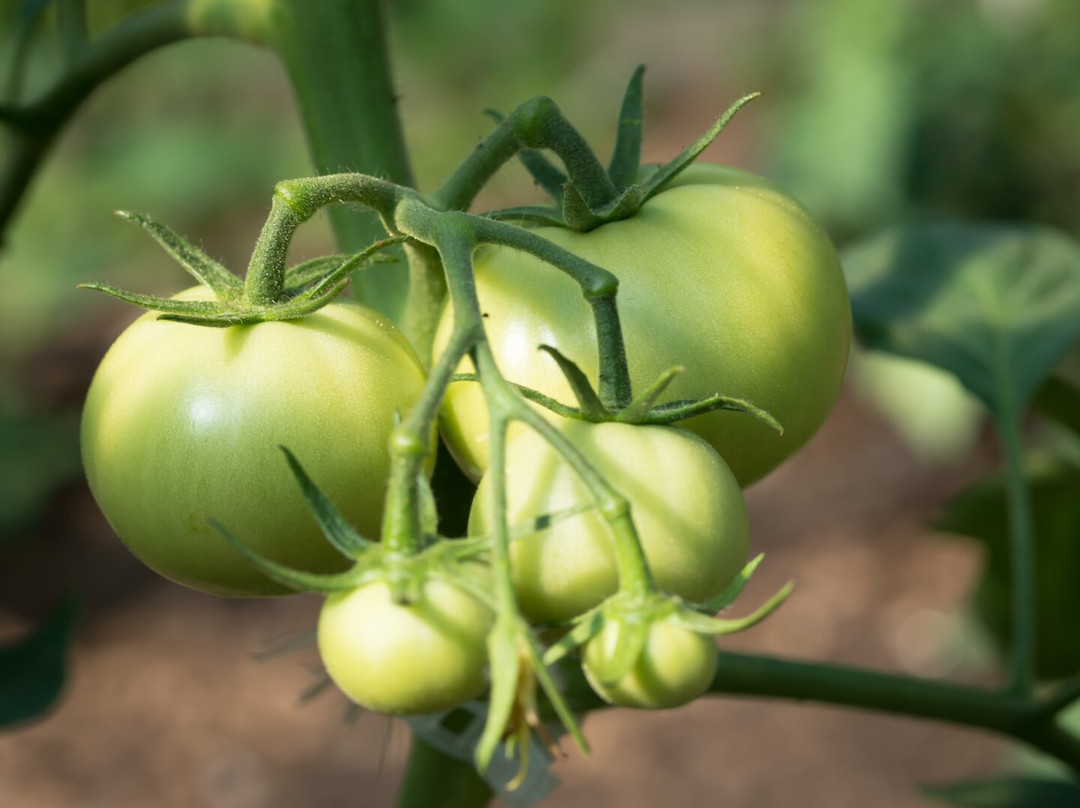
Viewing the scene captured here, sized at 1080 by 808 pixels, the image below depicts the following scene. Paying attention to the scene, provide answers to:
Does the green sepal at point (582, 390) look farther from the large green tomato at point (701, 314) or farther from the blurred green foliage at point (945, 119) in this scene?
the blurred green foliage at point (945, 119)

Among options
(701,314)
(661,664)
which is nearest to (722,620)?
(661,664)

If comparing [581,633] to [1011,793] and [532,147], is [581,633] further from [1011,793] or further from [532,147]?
[1011,793]

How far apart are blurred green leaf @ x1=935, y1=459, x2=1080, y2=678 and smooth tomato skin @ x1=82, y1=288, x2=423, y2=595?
61 centimetres

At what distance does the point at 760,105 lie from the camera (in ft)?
11.0

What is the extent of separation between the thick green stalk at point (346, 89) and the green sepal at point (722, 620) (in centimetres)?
22

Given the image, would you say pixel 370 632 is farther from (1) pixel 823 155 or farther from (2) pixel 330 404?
(1) pixel 823 155

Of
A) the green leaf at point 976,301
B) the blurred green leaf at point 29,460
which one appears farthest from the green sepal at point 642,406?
the blurred green leaf at point 29,460

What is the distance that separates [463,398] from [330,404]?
1.8 inches

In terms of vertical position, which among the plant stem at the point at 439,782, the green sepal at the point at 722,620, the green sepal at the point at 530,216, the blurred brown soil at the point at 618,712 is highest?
the green sepal at the point at 530,216

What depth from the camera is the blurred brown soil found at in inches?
80.7

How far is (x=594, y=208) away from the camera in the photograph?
1.46 feet

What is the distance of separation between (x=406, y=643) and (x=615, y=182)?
0.24 metres

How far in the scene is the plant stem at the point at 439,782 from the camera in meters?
0.58

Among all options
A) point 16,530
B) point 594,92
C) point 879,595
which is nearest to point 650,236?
point 879,595
